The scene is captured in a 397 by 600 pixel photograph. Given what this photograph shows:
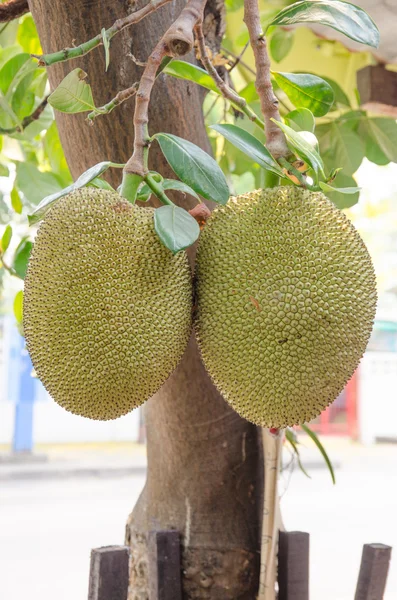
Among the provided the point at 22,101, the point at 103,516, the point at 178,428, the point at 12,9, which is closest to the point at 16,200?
the point at 22,101

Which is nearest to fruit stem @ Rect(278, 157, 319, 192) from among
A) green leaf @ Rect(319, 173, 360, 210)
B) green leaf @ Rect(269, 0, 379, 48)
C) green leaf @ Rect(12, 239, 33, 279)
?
green leaf @ Rect(269, 0, 379, 48)

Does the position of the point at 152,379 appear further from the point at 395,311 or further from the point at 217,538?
the point at 395,311

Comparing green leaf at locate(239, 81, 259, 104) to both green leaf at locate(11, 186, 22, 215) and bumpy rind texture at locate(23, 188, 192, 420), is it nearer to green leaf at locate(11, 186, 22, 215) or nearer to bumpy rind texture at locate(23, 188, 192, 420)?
green leaf at locate(11, 186, 22, 215)

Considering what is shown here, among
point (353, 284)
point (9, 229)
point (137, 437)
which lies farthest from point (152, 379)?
point (137, 437)

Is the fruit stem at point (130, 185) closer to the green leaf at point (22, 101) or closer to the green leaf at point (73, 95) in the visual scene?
the green leaf at point (73, 95)

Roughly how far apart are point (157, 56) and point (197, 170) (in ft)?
0.28

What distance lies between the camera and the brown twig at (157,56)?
471 mm

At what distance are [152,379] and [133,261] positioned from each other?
9 centimetres

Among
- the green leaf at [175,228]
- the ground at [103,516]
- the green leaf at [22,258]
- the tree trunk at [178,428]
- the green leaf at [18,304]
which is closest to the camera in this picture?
the green leaf at [175,228]

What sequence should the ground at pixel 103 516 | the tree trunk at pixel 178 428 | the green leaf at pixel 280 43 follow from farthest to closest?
the ground at pixel 103 516, the green leaf at pixel 280 43, the tree trunk at pixel 178 428

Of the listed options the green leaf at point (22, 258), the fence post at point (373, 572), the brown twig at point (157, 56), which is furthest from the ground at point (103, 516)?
the brown twig at point (157, 56)

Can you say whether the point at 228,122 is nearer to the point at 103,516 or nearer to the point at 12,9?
the point at 12,9

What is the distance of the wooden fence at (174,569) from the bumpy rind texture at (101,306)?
22 cm

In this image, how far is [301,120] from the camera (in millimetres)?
562
